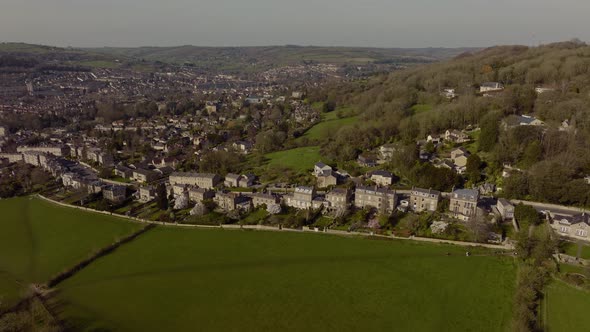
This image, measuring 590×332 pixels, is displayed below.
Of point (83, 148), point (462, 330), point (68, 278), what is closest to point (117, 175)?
point (83, 148)

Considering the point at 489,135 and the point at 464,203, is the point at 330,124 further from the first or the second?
the point at 464,203

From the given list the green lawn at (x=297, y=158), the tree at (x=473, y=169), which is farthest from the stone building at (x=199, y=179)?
the tree at (x=473, y=169)

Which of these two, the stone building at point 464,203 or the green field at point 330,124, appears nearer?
the stone building at point 464,203

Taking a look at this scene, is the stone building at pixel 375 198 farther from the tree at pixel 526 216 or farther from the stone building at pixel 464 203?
the tree at pixel 526 216

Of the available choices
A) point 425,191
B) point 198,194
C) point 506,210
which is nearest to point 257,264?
point 198,194

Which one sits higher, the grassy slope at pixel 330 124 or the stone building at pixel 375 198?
the grassy slope at pixel 330 124
